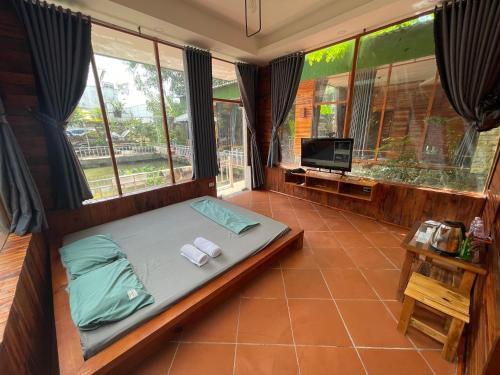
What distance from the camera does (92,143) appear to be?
239 cm

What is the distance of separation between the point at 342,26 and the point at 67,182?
3.61m

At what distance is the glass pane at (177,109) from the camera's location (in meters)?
2.86

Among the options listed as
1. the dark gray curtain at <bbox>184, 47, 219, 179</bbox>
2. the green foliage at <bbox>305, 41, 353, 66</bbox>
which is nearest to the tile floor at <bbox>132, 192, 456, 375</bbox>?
the dark gray curtain at <bbox>184, 47, 219, 179</bbox>

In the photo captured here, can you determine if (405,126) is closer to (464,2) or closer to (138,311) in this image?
(464,2)

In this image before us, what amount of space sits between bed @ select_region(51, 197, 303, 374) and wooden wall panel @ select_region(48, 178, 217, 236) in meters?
0.22

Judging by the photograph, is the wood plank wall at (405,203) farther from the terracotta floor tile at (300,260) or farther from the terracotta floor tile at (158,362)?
the terracotta floor tile at (158,362)

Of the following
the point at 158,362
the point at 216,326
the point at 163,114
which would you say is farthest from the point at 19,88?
the point at 216,326

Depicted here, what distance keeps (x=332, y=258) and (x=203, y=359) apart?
58.8 inches

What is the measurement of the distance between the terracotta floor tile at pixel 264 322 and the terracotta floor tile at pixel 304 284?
160 millimetres

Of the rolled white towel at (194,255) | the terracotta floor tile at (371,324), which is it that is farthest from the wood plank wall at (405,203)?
the rolled white towel at (194,255)

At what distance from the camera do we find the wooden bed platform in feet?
3.24

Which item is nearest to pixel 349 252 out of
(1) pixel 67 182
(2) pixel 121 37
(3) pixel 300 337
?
(3) pixel 300 337

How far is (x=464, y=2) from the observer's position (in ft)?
6.43

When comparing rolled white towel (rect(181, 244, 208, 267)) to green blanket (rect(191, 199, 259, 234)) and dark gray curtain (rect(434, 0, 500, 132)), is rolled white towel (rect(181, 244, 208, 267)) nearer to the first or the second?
green blanket (rect(191, 199, 259, 234))
